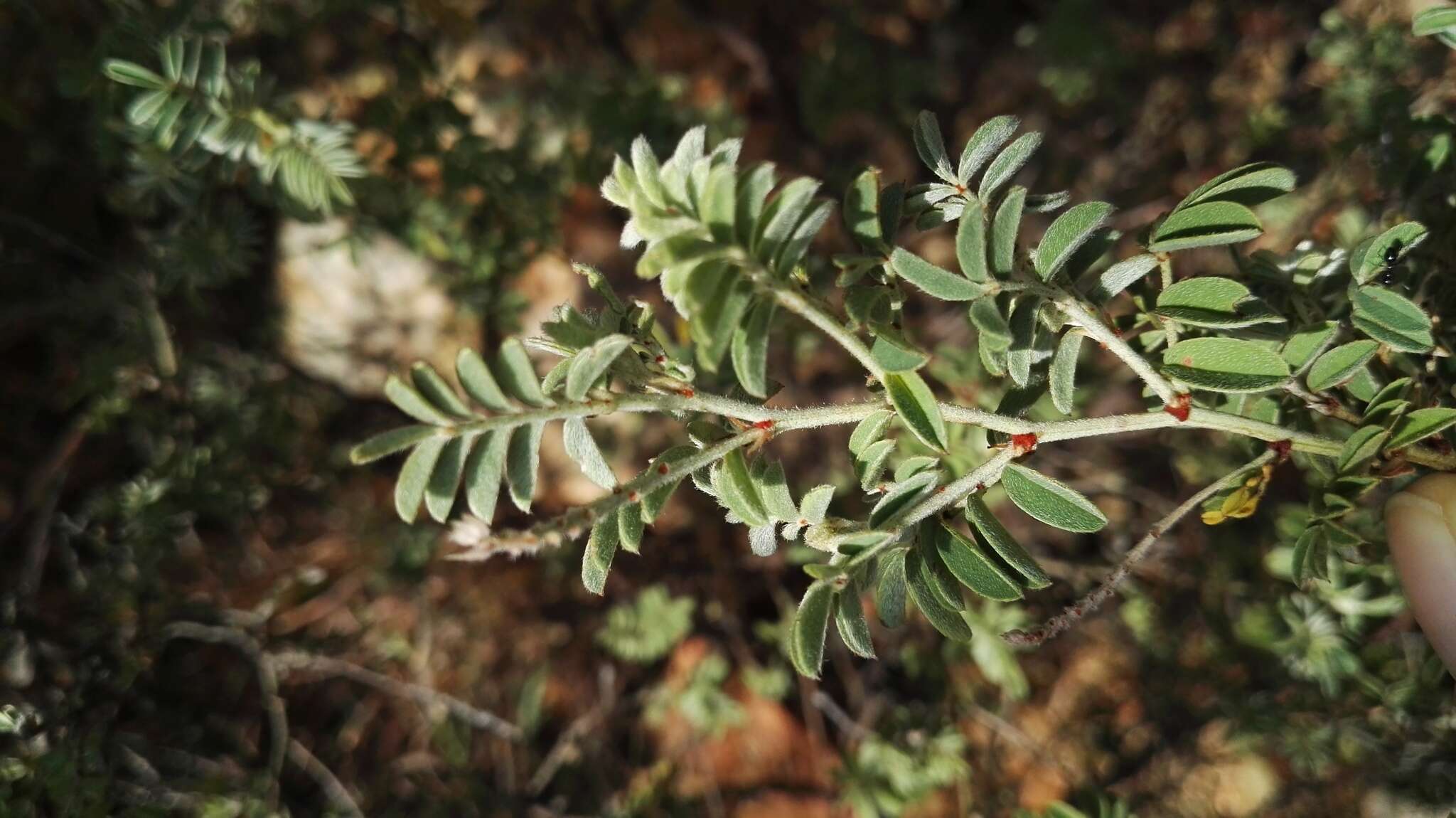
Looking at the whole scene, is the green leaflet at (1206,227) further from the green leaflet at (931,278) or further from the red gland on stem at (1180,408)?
the green leaflet at (931,278)

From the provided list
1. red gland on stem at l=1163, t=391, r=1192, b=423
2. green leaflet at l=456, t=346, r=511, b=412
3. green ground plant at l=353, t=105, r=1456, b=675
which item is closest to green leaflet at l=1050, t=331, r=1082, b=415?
green ground plant at l=353, t=105, r=1456, b=675

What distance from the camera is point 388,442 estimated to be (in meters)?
1.08

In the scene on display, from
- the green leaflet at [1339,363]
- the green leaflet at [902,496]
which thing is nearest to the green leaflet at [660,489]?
the green leaflet at [902,496]

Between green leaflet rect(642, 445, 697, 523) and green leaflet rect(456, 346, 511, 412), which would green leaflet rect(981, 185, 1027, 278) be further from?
green leaflet rect(456, 346, 511, 412)

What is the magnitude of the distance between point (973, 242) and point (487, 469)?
651 millimetres

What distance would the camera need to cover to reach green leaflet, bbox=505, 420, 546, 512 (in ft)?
3.73

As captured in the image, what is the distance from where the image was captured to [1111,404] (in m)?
3.24

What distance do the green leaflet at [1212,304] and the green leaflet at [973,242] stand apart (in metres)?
0.30

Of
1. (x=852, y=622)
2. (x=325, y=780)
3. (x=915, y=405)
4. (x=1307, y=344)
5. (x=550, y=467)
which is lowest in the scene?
(x=325, y=780)

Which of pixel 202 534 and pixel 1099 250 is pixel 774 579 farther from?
pixel 1099 250

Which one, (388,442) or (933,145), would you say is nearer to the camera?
(388,442)

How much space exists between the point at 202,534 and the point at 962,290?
123 inches

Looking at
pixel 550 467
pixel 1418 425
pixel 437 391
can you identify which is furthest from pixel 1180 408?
pixel 550 467

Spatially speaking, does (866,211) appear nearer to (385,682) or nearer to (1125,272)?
(1125,272)
